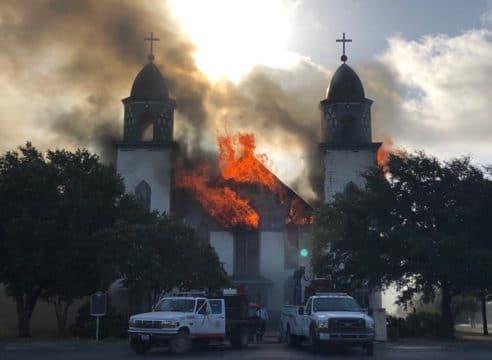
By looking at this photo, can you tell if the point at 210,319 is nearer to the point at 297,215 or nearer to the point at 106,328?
the point at 106,328

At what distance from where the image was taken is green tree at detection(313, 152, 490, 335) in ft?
107

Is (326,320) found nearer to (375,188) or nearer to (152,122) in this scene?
(375,188)

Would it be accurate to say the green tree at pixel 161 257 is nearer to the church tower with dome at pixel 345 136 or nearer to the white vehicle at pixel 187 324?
the white vehicle at pixel 187 324

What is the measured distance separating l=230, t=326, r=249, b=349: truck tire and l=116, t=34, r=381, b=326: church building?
20121mm

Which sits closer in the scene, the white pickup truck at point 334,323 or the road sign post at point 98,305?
the white pickup truck at point 334,323

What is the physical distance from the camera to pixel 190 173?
47.7 meters

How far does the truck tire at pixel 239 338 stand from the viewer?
79.3 feet

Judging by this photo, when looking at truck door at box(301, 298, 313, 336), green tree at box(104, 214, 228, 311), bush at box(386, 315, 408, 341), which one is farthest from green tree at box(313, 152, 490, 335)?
truck door at box(301, 298, 313, 336)

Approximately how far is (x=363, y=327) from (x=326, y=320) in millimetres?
1333

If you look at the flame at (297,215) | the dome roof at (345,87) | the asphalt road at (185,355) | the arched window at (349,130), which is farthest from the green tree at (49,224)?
the dome roof at (345,87)

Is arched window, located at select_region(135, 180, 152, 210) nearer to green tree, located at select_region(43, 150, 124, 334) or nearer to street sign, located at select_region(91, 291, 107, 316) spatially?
green tree, located at select_region(43, 150, 124, 334)

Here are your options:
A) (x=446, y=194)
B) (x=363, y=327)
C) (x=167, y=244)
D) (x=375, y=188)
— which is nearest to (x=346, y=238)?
(x=375, y=188)

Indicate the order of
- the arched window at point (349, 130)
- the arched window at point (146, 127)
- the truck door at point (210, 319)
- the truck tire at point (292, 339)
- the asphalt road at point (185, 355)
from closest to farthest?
the asphalt road at point (185, 355), the truck door at point (210, 319), the truck tire at point (292, 339), the arched window at point (146, 127), the arched window at point (349, 130)

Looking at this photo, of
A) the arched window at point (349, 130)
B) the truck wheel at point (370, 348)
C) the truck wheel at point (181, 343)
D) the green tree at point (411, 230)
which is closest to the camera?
the truck wheel at point (181, 343)
